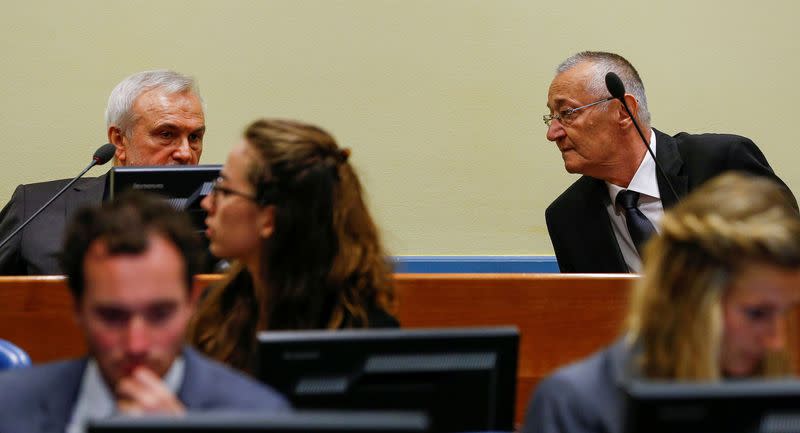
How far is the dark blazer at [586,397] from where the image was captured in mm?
1540

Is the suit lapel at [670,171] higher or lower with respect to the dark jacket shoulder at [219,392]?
lower

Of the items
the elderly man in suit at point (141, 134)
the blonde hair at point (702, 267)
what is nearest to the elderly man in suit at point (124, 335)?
the blonde hair at point (702, 267)

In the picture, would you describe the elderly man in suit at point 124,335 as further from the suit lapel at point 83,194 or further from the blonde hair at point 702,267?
the suit lapel at point 83,194

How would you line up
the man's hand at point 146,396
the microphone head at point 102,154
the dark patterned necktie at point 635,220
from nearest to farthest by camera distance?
1. the man's hand at point 146,396
2. the microphone head at point 102,154
3. the dark patterned necktie at point 635,220

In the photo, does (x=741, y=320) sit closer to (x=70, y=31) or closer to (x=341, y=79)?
(x=341, y=79)

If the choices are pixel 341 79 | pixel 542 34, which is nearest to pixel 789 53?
pixel 542 34

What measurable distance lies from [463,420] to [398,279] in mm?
927

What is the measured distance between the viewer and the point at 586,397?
5.08 feet

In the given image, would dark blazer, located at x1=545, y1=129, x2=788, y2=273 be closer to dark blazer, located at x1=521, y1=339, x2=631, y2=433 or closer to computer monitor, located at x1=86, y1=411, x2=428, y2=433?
dark blazer, located at x1=521, y1=339, x2=631, y2=433

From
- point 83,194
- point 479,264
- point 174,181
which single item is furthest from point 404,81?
point 174,181

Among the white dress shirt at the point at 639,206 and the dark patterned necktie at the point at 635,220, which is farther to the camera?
the white dress shirt at the point at 639,206

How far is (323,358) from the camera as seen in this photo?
1.73m

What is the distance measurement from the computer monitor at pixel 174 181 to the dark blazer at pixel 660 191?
1.27 meters

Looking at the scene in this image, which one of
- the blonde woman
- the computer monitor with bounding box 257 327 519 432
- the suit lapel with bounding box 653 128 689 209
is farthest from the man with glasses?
the blonde woman
